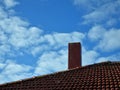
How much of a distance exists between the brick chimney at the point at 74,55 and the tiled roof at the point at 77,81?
6.09 feet

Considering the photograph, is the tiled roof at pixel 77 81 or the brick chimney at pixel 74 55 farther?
the brick chimney at pixel 74 55

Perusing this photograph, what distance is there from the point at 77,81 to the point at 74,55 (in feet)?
14.8

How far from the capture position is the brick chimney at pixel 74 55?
17.0 metres

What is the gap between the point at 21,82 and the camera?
1349 centimetres

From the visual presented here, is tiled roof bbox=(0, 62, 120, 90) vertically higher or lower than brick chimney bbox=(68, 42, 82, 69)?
lower

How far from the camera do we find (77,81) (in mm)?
12969

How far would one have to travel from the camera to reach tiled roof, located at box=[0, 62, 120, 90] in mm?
12225

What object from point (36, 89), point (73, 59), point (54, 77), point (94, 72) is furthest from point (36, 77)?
point (73, 59)

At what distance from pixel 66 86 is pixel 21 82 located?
2118 mm

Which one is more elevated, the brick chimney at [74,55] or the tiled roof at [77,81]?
the brick chimney at [74,55]

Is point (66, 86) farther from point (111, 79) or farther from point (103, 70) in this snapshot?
point (103, 70)

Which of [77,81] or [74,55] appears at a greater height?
[74,55]

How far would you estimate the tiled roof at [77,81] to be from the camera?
12225mm

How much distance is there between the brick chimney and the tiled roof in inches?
73.1
